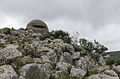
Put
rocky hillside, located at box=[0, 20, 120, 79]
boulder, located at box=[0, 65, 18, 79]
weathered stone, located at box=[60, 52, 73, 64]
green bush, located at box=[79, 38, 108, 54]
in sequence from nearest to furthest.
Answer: boulder, located at box=[0, 65, 18, 79] → rocky hillside, located at box=[0, 20, 120, 79] → weathered stone, located at box=[60, 52, 73, 64] → green bush, located at box=[79, 38, 108, 54]

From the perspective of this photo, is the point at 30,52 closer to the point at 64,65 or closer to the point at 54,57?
the point at 54,57

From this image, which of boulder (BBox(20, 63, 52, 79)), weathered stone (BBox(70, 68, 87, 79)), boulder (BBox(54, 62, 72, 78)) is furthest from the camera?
weathered stone (BBox(70, 68, 87, 79))

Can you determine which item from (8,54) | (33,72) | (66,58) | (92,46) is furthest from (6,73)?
(92,46)

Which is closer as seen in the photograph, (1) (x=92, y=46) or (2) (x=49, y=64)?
(2) (x=49, y=64)

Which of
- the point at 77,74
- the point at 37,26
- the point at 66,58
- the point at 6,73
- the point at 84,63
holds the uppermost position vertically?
the point at 37,26

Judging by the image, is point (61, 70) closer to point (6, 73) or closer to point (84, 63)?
point (84, 63)

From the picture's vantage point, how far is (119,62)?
33.2m

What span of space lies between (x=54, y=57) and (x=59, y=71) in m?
5.55

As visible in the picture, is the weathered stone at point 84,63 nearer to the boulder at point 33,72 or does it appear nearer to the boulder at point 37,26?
the boulder at point 33,72

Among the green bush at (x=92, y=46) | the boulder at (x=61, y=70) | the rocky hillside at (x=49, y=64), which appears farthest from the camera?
the green bush at (x=92, y=46)

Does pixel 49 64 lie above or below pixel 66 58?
below

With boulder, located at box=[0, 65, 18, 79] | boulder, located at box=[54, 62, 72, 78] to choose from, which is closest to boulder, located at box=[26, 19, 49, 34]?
boulder, located at box=[54, 62, 72, 78]

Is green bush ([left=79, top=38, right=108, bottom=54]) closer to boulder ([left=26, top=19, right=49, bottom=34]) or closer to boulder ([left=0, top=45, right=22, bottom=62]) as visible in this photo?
boulder ([left=26, top=19, right=49, bottom=34])

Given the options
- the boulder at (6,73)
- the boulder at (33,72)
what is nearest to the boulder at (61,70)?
the boulder at (33,72)
